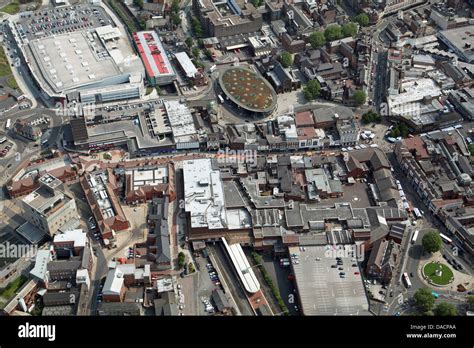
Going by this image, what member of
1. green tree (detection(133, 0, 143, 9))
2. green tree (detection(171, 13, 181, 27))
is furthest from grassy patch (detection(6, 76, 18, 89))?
green tree (detection(171, 13, 181, 27))

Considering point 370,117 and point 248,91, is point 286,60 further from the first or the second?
point 370,117

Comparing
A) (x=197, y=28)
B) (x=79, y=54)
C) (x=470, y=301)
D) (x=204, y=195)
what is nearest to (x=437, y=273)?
(x=470, y=301)

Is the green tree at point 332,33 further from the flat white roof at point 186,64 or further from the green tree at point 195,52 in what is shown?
the flat white roof at point 186,64

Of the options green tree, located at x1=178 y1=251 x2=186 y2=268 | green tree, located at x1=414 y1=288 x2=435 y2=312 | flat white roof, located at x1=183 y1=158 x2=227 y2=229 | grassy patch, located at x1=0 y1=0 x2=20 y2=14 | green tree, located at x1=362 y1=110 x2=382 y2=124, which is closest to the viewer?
green tree, located at x1=414 y1=288 x2=435 y2=312

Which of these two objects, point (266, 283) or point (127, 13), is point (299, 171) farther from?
point (127, 13)

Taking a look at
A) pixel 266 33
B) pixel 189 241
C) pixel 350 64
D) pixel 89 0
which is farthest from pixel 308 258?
pixel 89 0

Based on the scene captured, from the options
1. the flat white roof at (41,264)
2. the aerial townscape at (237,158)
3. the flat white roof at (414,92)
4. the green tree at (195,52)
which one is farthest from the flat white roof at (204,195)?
the flat white roof at (414,92)

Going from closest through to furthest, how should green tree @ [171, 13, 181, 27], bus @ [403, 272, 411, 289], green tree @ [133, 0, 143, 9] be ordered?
bus @ [403, 272, 411, 289]
green tree @ [171, 13, 181, 27]
green tree @ [133, 0, 143, 9]

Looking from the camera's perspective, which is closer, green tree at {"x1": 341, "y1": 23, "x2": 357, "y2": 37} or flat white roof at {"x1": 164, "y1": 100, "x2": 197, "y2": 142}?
flat white roof at {"x1": 164, "y1": 100, "x2": 197, "y2": 142}

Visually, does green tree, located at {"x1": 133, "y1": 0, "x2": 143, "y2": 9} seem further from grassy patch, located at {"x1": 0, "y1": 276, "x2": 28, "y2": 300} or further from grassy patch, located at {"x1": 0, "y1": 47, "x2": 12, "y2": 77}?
grassy patch, located at {"x1": 0, "y1": 276, "x2": 28, "y2": 300}
